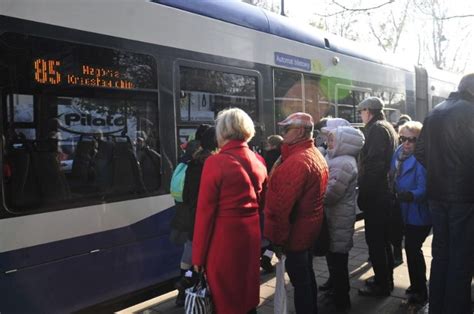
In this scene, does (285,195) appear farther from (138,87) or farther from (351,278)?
(351,278)

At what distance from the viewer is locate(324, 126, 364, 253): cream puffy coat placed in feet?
12.8

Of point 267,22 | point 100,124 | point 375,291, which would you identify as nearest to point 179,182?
point 100,124

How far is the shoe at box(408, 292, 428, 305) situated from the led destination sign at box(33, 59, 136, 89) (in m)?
3.10

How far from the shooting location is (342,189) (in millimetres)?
3887

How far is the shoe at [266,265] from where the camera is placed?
521 cm

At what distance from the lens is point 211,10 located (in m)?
4.90

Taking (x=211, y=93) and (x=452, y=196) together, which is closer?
(x=452, y=196)

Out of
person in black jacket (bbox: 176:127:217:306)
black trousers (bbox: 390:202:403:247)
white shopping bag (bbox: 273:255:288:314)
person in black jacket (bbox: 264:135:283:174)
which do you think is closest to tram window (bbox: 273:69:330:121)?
person in black jacket (bbox: 264:135:283:174)

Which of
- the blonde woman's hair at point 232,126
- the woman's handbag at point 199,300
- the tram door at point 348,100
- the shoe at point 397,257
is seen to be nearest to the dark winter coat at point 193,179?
the blonde woman's hair at point 232,126

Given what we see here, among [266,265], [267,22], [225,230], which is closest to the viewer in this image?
[225,230]

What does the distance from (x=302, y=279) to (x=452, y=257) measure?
3.59ft

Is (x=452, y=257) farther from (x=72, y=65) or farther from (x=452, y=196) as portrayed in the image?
(x=72, y=65)

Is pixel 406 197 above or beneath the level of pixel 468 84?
beneath

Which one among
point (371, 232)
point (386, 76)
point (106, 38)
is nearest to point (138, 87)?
point (106, 38)
